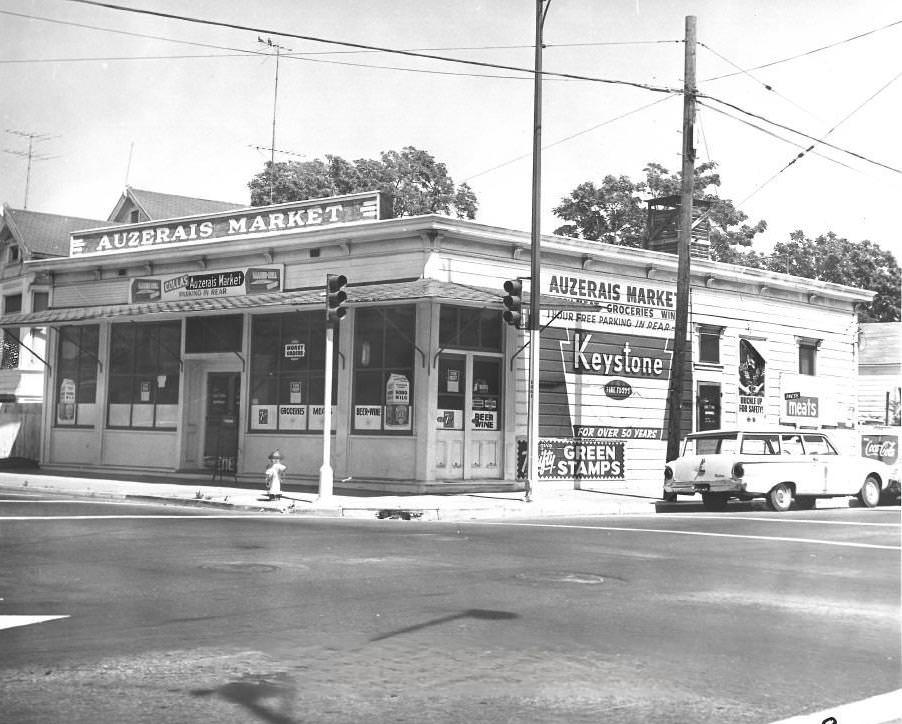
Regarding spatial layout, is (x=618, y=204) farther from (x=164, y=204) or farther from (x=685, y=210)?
(x=685, y=210)

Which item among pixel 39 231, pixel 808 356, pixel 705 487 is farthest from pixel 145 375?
pixel 808 356

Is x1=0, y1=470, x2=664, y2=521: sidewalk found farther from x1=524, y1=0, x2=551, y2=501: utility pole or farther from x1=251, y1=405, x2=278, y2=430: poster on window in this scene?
x1=251, y1=405, x2=278, y2=430: poster on window

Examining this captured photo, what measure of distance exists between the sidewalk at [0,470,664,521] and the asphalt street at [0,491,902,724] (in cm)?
402

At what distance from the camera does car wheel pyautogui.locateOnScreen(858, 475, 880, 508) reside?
21719 mm

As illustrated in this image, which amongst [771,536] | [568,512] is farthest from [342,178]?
[771,536]

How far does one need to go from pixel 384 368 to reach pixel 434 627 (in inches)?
559

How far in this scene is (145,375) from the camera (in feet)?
83.7

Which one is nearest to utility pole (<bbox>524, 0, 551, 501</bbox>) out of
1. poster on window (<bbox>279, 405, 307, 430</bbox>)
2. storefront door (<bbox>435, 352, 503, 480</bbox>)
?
storefront door (<bbox>435, 352, 503, 480</bbox>)

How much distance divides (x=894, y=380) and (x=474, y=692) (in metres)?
43.1

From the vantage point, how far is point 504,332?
22.4 m

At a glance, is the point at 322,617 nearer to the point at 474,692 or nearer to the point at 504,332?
the point at 474,692

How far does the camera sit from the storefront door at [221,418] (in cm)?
2414

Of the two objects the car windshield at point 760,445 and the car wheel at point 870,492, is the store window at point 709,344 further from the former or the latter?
the car windshield at point 760,445

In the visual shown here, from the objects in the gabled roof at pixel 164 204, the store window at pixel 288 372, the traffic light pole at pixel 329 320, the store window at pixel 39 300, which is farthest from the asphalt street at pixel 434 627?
the gabled roof at pixel 164 204
